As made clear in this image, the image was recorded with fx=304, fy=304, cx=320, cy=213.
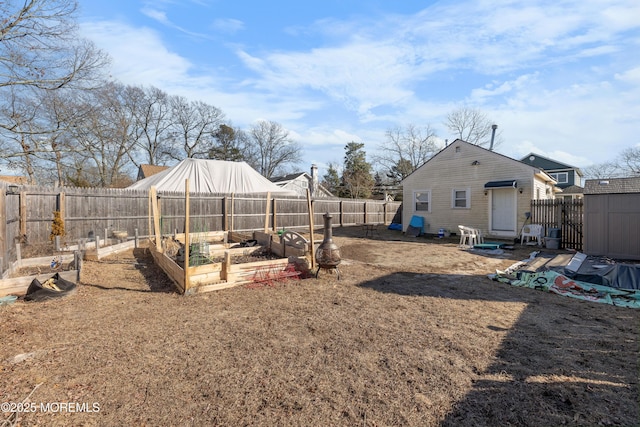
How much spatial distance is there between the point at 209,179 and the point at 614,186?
51.6 feet

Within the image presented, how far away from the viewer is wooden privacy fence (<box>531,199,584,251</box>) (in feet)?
33.8

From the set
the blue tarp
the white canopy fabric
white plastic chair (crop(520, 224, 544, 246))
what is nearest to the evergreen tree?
the white canopy fabric

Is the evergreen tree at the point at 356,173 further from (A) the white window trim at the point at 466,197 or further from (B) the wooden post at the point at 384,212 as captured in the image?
(A) the white window trim at the point at 466,197

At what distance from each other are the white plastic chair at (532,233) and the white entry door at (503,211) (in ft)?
2.21

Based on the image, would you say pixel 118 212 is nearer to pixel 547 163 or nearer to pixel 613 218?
pixel 613 218

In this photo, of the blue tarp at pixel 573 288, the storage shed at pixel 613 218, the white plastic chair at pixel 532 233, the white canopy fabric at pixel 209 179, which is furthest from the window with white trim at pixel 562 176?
the blue tarp at pixel 573 288

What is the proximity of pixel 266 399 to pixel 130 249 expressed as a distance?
29.4ft

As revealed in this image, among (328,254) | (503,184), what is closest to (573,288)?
(328,254)

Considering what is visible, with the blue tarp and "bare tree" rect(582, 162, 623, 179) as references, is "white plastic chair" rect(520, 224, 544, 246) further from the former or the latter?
"bare tree" rect(582, 162, 623, 179)

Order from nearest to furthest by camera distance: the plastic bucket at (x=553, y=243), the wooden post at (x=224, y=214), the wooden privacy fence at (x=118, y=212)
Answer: the wooden privacy fence at (x=118, y=212), the plastic bucket at (x=553, y=243), the wooden post at (x=224, y=214)

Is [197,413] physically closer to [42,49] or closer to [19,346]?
[19,346]

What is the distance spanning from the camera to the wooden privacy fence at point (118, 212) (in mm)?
8312

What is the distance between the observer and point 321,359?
2928 millimetres

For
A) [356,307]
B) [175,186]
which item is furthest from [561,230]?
[175,186]
